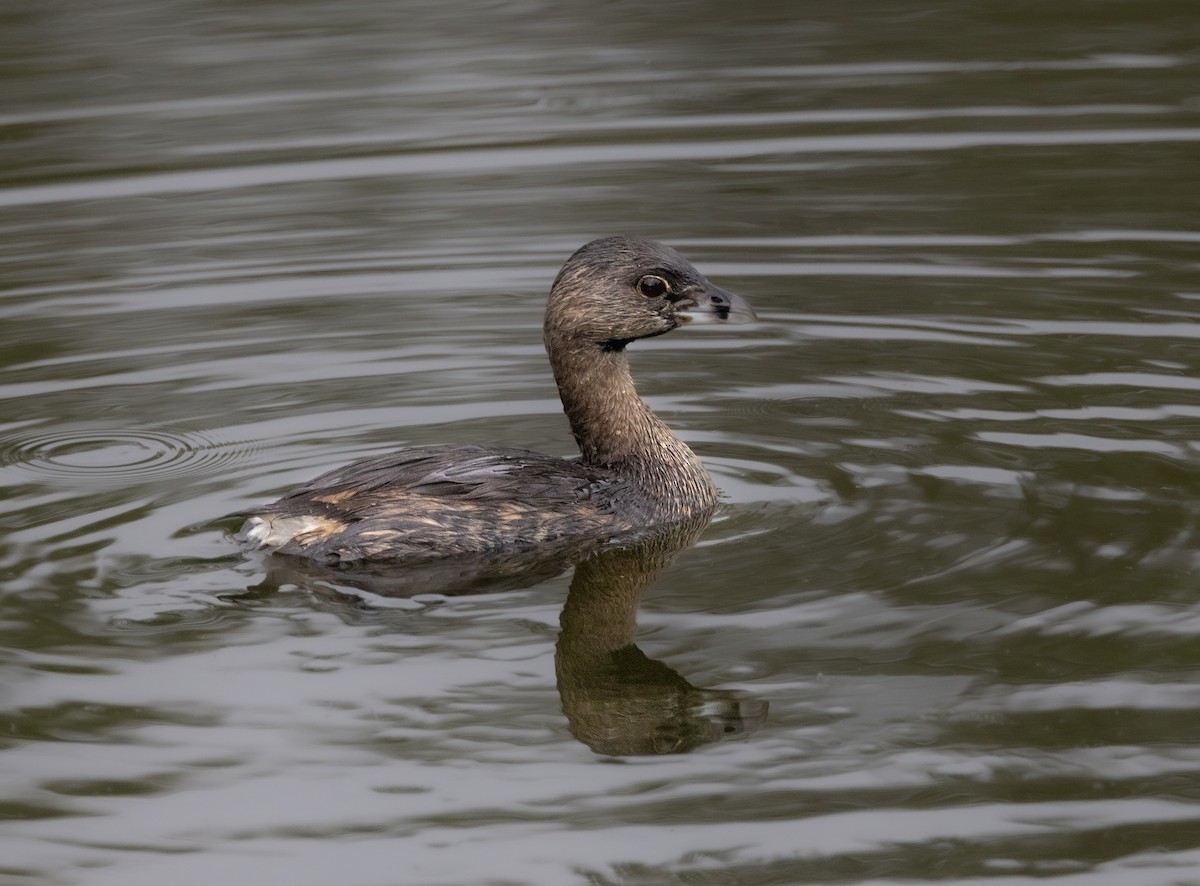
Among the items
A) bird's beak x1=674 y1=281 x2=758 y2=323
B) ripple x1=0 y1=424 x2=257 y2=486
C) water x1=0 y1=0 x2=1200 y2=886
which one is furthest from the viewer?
ripple x1=0 y1=424 x2=257 y2=486

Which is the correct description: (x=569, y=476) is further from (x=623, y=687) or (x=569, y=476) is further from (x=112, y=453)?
(x=112, y=453)

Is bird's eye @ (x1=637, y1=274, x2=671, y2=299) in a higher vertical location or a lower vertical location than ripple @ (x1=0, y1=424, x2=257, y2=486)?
higher

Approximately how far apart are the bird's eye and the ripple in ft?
6.12

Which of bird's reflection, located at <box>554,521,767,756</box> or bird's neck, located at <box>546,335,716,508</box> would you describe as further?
bird's neck, located at <box>546,335,716,508</box>

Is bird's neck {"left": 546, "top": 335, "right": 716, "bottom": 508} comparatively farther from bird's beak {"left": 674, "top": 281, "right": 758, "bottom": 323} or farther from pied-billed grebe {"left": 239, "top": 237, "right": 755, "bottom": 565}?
bird's beak {"left": 674, "top": 281, "right": 758, "bottom": 323}

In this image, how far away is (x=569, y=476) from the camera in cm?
722

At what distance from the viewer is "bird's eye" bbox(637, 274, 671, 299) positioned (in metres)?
7.45

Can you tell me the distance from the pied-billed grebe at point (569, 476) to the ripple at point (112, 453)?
0.99m

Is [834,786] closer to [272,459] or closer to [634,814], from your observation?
[634,814]

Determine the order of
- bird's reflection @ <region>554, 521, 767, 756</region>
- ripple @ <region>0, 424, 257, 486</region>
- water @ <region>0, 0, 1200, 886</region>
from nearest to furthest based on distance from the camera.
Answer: water @ <region>0, 0, 1200, 886</region>, bird's reflection @ <region>554, 521, 767, 756</region>, ripple @ <region>0, 424, 257, 486</region>

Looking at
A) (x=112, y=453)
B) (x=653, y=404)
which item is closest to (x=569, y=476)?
(x=653, y=404)

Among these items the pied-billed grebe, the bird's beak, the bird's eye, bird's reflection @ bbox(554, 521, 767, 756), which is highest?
the bird's eye

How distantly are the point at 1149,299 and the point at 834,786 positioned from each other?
5063mm

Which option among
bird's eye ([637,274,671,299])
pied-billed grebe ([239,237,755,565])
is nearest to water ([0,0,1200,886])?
pied-billed grebe ([239,237,755,565])
